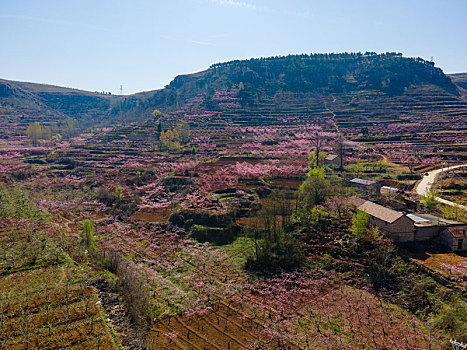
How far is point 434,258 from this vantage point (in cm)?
2731

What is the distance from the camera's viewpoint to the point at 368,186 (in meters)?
45.8

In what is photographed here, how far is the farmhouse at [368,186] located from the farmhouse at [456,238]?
1502cm

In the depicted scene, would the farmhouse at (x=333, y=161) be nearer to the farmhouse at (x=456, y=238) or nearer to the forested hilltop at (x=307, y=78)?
the farmhouse at (x=456, y=238)

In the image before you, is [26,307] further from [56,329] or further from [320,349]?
[320,349]

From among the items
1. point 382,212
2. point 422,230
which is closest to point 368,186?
point 382,212

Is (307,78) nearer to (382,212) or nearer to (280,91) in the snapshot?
(280,91)

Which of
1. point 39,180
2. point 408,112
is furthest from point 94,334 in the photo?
point 408,112

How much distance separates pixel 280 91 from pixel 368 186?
10779cm

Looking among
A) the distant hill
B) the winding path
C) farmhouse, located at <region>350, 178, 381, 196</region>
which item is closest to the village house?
farmhouse, located at <region>350, 178, 381, 196</region>

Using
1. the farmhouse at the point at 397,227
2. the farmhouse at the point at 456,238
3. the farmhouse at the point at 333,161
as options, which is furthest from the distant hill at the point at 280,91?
the farmhouse at the point at 456,238

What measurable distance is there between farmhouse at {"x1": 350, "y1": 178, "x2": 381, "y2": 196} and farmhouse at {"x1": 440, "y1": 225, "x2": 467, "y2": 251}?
15.0 m

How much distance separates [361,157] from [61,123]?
155342 mm

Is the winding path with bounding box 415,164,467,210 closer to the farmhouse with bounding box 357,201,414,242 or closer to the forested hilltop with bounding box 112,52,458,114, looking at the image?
the farmhouse with bounding box 357,201,414,242

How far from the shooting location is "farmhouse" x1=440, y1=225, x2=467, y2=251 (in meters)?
28.2
